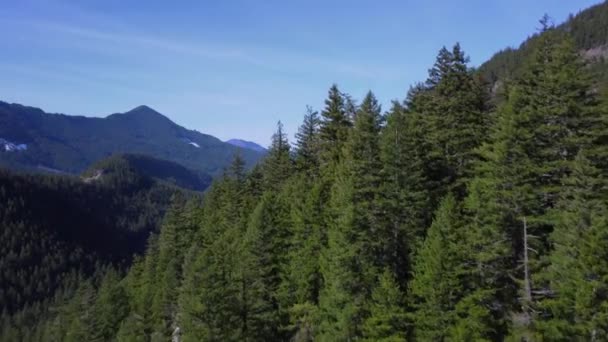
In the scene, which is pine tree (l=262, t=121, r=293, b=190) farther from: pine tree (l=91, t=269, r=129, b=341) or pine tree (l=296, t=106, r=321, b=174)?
pine tree (l=91, t=269, r=129, b=341)

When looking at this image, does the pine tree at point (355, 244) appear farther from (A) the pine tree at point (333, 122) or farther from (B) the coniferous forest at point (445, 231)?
(A) the pine tree at point (333, 122)

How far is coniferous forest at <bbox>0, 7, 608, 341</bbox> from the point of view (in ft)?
84.2

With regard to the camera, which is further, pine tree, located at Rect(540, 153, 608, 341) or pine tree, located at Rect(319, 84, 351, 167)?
pine tree, located at Rect(319, 84, 351, 167)

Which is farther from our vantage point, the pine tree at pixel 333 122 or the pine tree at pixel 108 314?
the pine tree at pixel 108 314

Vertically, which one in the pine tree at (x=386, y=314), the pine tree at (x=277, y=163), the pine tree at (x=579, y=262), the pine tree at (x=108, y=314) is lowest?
the pine tree at (x=108, y=314)

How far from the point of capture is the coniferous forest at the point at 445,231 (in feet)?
84.2

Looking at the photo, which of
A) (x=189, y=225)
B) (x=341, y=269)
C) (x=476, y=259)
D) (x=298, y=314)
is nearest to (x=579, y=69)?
(x=476, y=259)

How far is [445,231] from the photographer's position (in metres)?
29.1

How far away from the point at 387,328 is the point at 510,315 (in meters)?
6.80

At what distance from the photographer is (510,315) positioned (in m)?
28.6

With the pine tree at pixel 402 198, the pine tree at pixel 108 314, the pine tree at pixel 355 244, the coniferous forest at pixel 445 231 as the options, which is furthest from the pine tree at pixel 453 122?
the pine tree at pixel 108 314

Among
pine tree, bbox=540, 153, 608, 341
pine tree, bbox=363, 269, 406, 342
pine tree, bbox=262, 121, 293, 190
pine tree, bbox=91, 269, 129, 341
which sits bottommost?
pine tree, bbox=91, 269, 129, 341

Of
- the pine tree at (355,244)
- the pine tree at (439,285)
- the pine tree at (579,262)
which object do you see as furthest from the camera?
the pine tree at (355,244)

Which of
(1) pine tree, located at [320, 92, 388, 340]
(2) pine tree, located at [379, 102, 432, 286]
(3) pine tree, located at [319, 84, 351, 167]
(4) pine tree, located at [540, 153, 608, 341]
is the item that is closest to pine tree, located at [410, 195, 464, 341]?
(2) pine tree, located at [379, 102, 432, 286]
